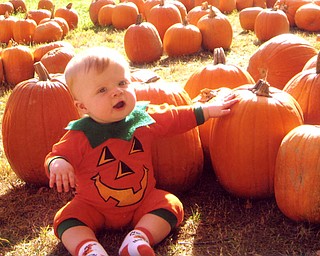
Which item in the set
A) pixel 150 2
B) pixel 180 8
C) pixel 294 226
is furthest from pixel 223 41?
pixel 294 226

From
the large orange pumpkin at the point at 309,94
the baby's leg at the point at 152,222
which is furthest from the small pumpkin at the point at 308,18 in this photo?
the baby's leg at the point at 152,222

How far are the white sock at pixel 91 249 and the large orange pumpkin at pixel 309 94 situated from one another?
157 cm

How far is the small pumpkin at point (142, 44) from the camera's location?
6.64m

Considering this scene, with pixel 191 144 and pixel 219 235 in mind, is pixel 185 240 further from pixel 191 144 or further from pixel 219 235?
pixel 191 144

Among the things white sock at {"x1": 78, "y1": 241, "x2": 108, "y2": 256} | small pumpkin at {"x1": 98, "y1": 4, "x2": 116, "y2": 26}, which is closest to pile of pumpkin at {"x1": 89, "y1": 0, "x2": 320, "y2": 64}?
small pumpkin at {"x1": 98, "y1": 4, "x2": 116, "y2": 26}

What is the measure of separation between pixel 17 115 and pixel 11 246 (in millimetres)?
926

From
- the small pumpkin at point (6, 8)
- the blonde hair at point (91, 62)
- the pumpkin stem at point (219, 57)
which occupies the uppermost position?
the blonde hair at point (91, 62)

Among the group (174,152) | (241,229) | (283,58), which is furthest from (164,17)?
(241,229)

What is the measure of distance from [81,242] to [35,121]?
1084 mm

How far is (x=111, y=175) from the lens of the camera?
2801 millimetres

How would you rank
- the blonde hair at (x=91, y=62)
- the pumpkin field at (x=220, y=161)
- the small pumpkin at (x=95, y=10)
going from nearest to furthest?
the blonde hair at (x=91, y=62)
the pumpkin field at (x=220, y=161)
the small pumpkin at (x=95, y=10)

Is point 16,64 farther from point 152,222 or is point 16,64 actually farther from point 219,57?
point 152,222

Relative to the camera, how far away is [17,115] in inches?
136

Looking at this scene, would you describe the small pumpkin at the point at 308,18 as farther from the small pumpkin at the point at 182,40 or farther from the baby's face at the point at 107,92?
the baby's face at the point at 107,92
